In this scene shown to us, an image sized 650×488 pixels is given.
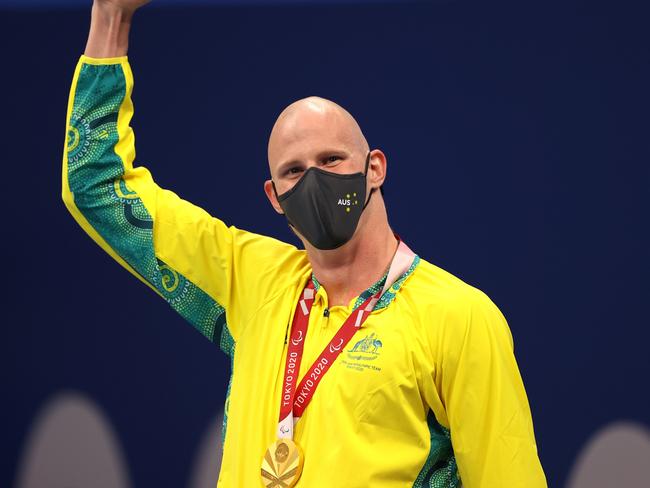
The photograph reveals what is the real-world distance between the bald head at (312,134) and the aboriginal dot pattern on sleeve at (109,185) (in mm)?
344

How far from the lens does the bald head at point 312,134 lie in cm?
233

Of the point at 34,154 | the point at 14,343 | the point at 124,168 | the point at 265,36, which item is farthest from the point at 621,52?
the point at 14,343

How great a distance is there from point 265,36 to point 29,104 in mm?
982

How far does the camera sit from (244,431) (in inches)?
91.6

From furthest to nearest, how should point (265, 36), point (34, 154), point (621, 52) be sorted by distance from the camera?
point (34, 154) < point (265, 36) < point (621, 52)

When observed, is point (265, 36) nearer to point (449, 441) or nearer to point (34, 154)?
point (34, 154)

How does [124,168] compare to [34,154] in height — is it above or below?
below

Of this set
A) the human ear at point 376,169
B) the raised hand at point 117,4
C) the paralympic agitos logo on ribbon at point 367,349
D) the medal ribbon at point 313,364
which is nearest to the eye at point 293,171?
the human ear at point 376,169

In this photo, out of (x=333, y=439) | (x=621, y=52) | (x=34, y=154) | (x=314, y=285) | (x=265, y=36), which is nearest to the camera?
(x=333, y=439)

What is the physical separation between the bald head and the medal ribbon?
0.27 meters

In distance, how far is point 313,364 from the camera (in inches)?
90.7

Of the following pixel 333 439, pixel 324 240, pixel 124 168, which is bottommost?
pixel 333 439

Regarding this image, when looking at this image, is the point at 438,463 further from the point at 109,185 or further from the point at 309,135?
the point at 109,185

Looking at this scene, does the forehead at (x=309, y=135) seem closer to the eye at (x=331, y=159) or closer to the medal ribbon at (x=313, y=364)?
the eye at (x=331, y=159)
